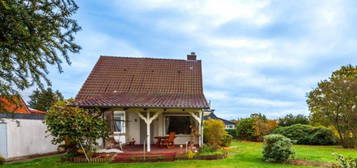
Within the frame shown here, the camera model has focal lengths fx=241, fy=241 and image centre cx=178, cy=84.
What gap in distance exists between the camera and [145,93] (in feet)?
52.5

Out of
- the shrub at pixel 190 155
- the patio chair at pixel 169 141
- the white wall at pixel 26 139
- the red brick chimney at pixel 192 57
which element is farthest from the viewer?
the red brick chimney at pixel 192 57

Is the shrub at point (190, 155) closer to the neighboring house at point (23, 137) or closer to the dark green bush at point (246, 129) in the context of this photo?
the neighboring house at point (23, 137)

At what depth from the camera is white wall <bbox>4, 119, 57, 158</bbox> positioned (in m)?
11.9

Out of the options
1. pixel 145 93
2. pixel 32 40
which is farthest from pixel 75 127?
pixel 32 40

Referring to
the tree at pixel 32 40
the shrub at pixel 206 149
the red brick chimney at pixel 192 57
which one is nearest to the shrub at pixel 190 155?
the shrub at pixel 206 149

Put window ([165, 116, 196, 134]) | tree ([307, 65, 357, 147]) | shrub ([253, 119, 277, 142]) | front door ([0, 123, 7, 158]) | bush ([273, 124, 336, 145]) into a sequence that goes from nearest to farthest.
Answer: front door ([0, 123, 7, 158]) < window ([165, 116, 196, 134]) < tree ([307, 65, 357, 147]) < bush ([273, 124, 336, 145]) < shrub ([253, 119, 277, 142])

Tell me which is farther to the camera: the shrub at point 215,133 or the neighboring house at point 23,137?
the shrub at point 215,133

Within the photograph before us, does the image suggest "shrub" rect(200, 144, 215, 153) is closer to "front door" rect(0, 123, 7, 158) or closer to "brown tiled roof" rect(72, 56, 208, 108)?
"brown tiled roof" rect(72, 56, 208, 108)

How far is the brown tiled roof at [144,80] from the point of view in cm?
1540

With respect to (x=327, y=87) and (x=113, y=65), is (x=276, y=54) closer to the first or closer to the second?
(x=327, y=87)

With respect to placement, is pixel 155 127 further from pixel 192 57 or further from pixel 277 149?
pixel 277 149

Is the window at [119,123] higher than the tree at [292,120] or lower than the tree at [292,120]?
higher

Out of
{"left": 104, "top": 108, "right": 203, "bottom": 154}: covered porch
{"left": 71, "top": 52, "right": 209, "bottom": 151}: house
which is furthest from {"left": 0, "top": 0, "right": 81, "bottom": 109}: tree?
{"left": 104, "top": 108, "right": 203, "bottom": 154}: covered porch

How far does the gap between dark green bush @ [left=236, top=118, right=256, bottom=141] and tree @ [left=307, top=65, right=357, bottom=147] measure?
542 centimetres
